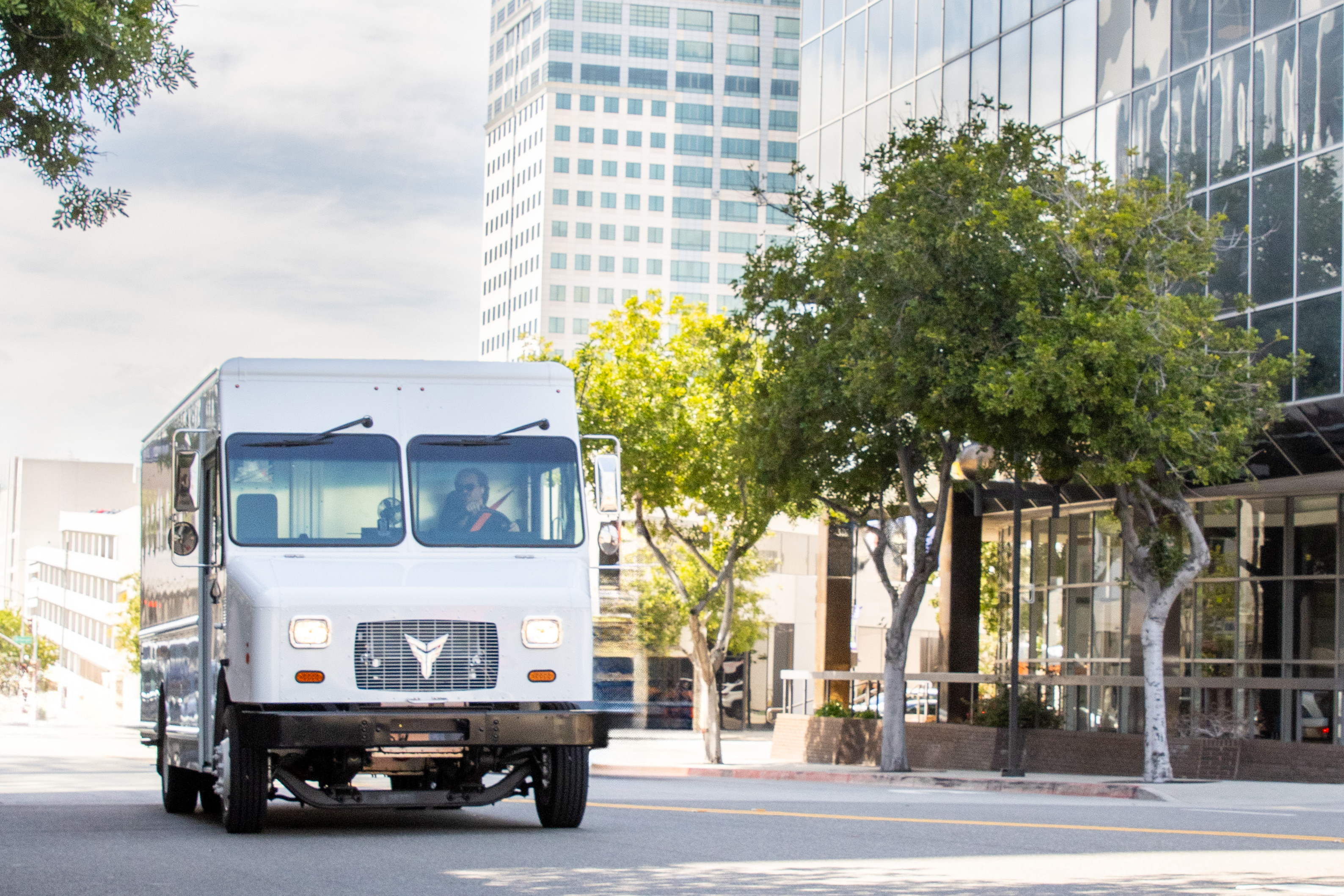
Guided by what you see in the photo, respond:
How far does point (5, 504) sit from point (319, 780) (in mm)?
188247

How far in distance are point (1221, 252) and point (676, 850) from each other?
62.2 feet

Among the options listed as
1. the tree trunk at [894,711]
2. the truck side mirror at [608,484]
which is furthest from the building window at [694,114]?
the truck side mirror at [608,484]

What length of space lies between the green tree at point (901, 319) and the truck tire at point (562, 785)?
12.1 meters

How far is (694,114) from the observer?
550 feet

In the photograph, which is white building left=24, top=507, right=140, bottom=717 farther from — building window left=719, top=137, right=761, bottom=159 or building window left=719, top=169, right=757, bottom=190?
building window left=719, top=137, right=761, bottom=159

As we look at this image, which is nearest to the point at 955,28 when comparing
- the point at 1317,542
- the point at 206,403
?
the point at 1317,542

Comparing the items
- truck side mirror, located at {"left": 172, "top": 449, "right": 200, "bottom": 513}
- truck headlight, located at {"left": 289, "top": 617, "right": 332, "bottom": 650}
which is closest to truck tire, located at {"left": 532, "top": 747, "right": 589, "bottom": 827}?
truck headlight, located at {"left": 289, "top": 617, "right": 332, "bottom": 650}

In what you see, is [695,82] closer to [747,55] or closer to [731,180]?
[747,55]

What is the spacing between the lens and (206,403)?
13.3 meters

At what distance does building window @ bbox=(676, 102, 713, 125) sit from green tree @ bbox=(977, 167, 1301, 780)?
144 metres

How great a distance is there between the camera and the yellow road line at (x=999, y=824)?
14.3m

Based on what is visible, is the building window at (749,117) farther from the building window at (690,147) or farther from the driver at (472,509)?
the driver at (472,509)

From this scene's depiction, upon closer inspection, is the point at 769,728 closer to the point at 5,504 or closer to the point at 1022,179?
the point at 1022,179

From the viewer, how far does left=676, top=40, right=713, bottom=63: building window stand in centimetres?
16838
